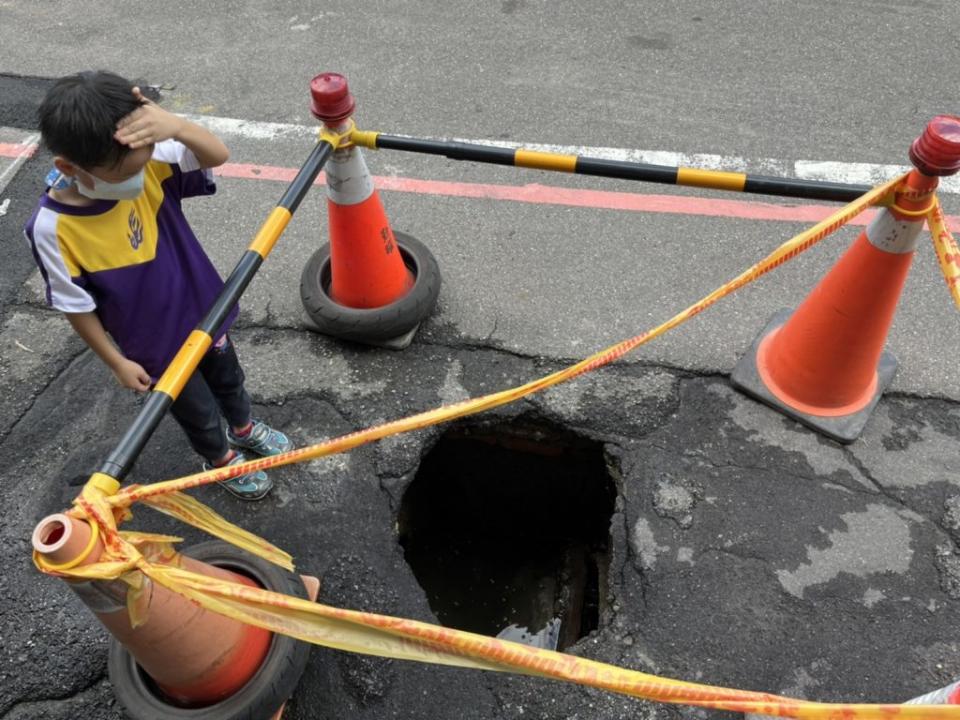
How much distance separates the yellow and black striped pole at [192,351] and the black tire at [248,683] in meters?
0.66

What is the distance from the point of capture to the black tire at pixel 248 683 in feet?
7.24

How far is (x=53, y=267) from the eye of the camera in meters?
2.04

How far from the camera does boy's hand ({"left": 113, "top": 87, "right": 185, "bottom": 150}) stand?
1.95 metres

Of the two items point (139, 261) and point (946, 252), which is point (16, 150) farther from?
point (946, 252)

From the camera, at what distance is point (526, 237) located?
13.4 ft

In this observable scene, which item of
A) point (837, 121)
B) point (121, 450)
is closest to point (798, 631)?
point (121, 450)

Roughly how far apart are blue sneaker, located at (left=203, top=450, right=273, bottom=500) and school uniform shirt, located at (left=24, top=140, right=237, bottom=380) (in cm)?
60

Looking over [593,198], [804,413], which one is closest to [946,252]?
[804,413]

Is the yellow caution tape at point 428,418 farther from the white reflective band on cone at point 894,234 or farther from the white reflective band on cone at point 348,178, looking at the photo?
the white reflective band on cone at point 348,178

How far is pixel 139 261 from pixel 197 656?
119 cm

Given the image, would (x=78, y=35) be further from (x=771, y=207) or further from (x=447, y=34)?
(x=771, y=207)

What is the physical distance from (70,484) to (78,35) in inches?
165

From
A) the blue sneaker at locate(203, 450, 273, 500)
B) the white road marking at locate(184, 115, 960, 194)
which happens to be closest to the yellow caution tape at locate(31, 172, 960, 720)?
the blue sneaker at locate(203, 450, 273, 500)

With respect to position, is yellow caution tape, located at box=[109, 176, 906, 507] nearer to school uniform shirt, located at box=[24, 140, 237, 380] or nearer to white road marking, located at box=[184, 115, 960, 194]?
school uniform shirt, located at box=[24, 140, 237, 380]
